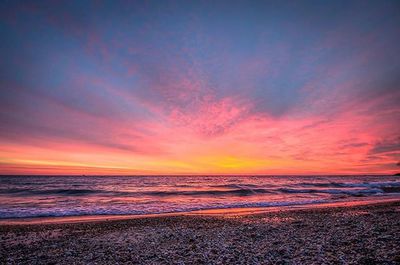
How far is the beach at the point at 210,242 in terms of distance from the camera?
337 inches

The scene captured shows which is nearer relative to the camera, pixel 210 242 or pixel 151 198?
pixel 210 242

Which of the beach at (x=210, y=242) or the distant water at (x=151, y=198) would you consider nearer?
the beach at (x=210, y=242)

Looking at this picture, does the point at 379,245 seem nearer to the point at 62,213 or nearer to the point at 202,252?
the point at 202,252

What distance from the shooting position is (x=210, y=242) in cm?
1061

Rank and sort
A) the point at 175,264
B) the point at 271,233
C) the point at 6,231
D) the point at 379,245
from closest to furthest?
the point at 175,264 < the point at 379,245 < the point at 271,233 < the point at 6,231

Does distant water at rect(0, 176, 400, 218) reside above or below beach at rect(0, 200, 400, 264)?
below

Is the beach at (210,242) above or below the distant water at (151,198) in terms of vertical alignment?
above

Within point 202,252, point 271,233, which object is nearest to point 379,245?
point 271,233

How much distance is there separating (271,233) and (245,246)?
104 inches

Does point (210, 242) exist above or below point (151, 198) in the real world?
above

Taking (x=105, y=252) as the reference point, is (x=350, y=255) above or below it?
above

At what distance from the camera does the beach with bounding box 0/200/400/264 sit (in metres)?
8.56

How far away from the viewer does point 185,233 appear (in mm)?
12422

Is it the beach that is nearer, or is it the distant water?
the beach
